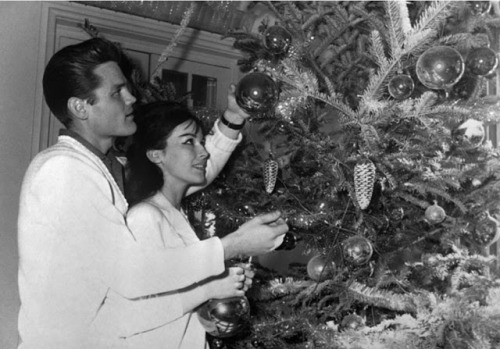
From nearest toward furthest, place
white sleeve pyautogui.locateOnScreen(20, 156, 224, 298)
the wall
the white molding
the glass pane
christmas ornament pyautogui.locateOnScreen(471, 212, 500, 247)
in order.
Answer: white sleeve pyautogui.locateOnScreen(20, 156, 224, 298), christmas ornament pyautogui.locateOnScreen(471, 212, 500, 247), the wall, the white molding, the glass pane

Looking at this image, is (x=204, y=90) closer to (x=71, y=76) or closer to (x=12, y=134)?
(x=12, y=134)

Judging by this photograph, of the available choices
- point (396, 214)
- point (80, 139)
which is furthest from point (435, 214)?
point (80, 139)

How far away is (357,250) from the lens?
34.7 inches

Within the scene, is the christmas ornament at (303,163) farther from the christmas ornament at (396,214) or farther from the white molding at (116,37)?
the white molding at (116,37)

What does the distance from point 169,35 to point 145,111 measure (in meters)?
0.73

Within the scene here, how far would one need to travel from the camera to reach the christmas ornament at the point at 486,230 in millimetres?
967

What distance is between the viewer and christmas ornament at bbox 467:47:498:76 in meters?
0.88

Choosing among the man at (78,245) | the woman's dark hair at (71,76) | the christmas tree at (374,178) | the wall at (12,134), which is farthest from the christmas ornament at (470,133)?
the wall at (12,134)

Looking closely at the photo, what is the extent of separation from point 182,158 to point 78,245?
10.7 inches

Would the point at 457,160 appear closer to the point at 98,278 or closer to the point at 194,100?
the point at 98,278

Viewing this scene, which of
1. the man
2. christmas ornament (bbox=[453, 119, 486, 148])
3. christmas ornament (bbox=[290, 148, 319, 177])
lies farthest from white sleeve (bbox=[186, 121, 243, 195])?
christmas ornament (bbox=[453, 119, 486, 148])

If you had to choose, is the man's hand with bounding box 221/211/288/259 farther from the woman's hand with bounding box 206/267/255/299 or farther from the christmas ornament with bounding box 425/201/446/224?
the christmas ornament with bounding box 425/201/446/224

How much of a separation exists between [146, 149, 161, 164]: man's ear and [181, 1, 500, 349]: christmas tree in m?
0.19

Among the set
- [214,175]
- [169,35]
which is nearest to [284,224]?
[214,175]
